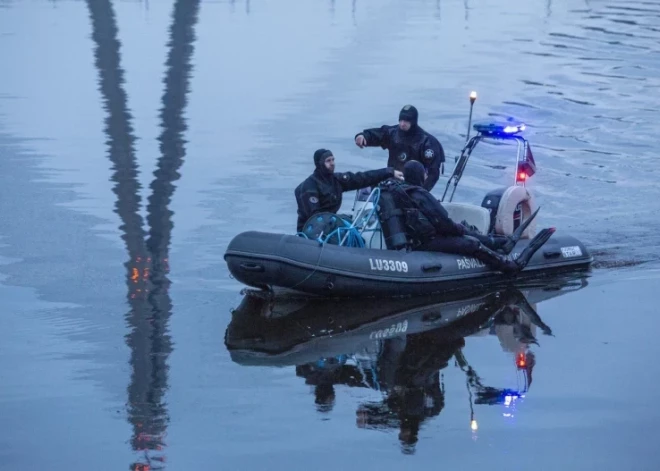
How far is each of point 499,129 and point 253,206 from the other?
3.75 metres

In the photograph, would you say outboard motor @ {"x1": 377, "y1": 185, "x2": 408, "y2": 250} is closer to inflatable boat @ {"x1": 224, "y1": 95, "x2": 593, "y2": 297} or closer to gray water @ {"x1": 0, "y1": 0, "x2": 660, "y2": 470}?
inflatable boat @ {"x1": 224, "y1": 95, "x2": 593, "y2": 297}

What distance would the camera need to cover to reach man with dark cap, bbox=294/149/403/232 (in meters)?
11.6

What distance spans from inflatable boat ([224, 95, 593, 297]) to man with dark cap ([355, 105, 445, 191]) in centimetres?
29

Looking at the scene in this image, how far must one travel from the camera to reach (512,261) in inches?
473

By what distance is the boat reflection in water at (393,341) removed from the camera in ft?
29.2

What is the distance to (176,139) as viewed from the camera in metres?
19.5

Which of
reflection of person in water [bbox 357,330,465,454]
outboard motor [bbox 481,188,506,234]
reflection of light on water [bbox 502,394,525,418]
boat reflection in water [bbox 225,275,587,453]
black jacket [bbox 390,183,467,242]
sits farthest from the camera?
outboard motor [bbox 481,188,506,234]

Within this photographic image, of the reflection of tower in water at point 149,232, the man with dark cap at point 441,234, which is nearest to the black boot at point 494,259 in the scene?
the man with dark cap at point 441,234

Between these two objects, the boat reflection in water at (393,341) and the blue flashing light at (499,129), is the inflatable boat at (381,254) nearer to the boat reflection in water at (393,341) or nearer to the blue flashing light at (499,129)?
the blue flashing light at (499,129)

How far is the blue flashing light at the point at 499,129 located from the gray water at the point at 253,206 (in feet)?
5.38

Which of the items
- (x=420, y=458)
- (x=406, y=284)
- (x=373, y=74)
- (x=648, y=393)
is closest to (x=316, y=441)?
(x=420, y=458)

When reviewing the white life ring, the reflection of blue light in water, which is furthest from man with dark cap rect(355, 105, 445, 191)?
the reflection of blue light in water

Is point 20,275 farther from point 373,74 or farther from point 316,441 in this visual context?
point 373,74

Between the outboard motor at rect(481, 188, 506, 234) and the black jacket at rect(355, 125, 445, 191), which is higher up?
the black jacket at rect(355, 125, 445, 191)
